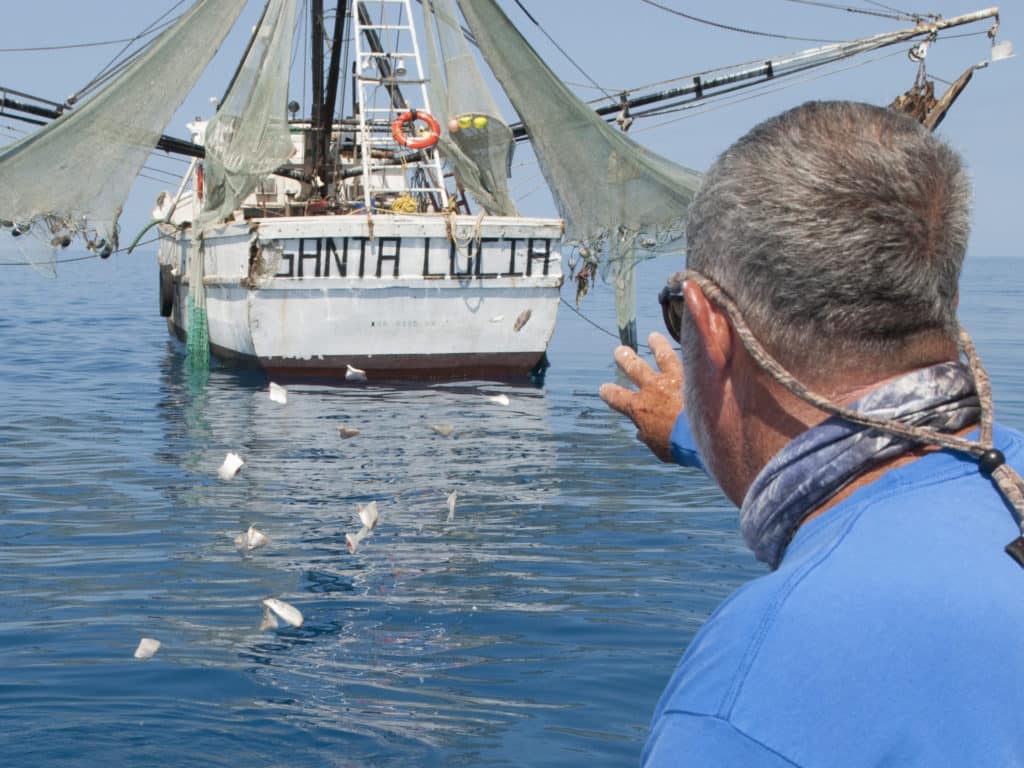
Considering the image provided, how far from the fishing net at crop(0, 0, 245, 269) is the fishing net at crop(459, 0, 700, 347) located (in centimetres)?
402

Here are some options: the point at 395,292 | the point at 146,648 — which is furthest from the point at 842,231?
the point at 395,292

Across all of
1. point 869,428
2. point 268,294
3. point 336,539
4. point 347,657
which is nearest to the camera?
point 869,428

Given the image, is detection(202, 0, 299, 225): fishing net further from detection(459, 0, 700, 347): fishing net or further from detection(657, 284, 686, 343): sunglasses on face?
detection(657, 284, 686, 343): sunglasses on face

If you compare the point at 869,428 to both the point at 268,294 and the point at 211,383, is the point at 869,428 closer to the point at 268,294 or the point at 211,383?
the point at 268,294

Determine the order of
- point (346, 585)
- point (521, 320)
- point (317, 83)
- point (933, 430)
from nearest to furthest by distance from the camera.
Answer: point (933, 430)
point (346, 585)
point (521, 320)
point (317, 83)

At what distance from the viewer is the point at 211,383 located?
17.1 metres

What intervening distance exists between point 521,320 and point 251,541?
9.14m

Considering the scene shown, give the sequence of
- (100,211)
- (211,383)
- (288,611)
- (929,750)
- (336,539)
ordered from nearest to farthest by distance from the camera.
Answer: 1. (929,750)
2. (288,611)
3. (336,539)
4. (100,211)
5. (211,383)

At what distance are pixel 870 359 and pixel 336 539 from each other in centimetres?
672

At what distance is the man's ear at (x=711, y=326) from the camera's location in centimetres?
174

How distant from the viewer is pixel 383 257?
1563cm

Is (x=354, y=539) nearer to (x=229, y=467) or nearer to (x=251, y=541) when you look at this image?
(x=251, y=541)

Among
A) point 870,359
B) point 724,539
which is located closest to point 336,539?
point 724,539

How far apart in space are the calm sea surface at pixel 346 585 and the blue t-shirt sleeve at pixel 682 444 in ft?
8.10
